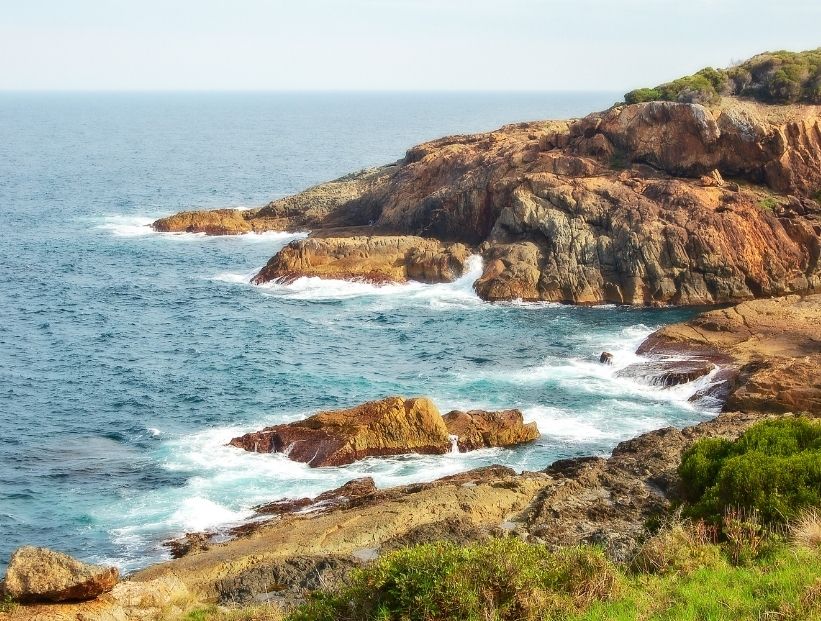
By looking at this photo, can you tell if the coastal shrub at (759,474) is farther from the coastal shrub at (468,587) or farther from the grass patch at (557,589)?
the coastal shrub at (468,587)

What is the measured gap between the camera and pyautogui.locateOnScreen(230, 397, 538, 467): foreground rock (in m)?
34.6

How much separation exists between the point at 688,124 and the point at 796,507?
149 feet

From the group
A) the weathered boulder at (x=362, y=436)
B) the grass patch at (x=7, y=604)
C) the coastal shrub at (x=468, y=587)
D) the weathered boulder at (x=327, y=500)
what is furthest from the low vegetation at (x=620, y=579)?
the weathered boulder at (x=362, y=436)

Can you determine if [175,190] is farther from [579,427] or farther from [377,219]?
[579,427]

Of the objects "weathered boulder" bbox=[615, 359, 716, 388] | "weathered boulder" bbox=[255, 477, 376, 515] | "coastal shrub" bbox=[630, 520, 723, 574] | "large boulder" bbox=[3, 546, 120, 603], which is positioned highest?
"coastal shrub" bbox=[630, 520, 723, 574]

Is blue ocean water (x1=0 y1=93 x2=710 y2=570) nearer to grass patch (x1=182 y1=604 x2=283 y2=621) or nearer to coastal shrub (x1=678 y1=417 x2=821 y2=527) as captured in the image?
grass patch (x1=182 y1=604 x2=283 y2=621)

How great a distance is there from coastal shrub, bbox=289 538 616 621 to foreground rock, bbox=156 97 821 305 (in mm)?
40896

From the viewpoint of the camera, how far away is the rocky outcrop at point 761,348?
3641 centimetres

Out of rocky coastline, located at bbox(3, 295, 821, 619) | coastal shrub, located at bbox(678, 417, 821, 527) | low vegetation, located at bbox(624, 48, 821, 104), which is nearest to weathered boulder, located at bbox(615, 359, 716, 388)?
rocky coastline, located at bbox(3, 295, 821, 619)

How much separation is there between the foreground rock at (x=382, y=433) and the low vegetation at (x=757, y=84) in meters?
38.4

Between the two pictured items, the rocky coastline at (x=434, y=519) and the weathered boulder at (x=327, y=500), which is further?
the weathered boulder at (x=327, y=500)

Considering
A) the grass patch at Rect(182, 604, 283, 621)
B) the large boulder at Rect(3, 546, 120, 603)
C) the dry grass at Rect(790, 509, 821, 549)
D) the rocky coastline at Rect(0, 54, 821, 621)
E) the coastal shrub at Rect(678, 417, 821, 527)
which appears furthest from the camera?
the rocky coastline at Rect(0, 54, 821, 621)

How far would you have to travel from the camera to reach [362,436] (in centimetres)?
3469

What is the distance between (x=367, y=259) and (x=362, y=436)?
30.0 m
